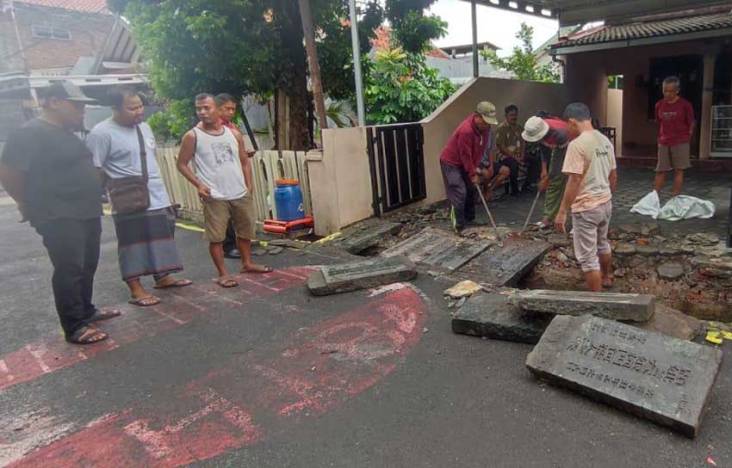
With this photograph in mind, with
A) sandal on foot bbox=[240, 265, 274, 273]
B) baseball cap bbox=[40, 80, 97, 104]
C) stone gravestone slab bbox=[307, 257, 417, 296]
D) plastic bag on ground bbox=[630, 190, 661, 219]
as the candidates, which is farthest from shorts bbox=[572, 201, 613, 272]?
baseball cap bbox=[40, 80, 97, 104]

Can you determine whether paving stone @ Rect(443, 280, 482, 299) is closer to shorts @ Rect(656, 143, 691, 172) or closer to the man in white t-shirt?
the man in white t-shirt

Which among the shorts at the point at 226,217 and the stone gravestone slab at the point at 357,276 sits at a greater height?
the shorts at the point at 226,217

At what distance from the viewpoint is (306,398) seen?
298cm

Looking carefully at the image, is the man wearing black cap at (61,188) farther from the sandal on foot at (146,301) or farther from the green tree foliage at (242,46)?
the green tree foliage at (242,46)

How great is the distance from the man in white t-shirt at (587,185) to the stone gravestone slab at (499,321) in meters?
0.96

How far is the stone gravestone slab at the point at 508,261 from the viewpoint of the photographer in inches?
194

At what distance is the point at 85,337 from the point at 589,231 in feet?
13.1

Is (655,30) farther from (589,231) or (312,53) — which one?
(589,231)

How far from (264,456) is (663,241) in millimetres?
4790

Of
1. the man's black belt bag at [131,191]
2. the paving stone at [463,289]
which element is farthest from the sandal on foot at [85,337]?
the paving stone at [463,289]

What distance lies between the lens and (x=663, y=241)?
215 inches

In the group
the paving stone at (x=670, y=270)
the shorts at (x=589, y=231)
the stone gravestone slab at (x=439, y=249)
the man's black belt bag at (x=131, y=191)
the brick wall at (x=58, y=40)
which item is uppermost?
the brick wall at (x=58, y=40)

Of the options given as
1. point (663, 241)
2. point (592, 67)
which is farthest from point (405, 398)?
point (592, 67)

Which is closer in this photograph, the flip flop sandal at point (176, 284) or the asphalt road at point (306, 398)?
the asphalt road at point (306, 398)
